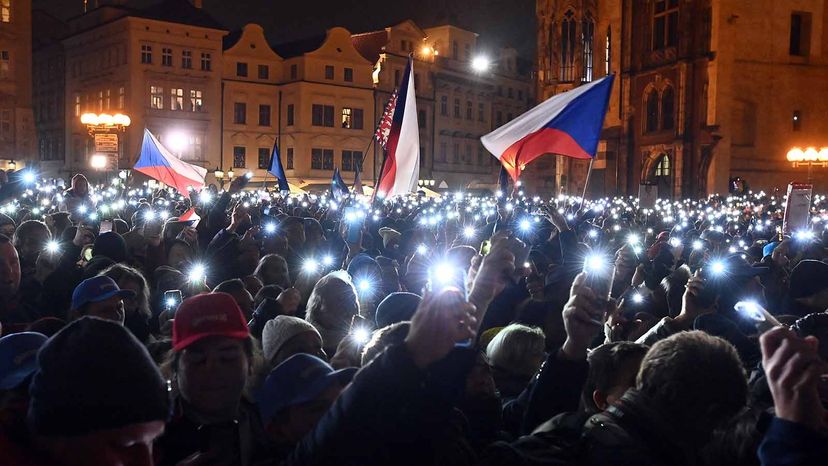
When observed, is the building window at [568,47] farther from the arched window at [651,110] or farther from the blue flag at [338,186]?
the blue flag at [338,186]

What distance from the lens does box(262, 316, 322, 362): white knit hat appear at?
154 inches

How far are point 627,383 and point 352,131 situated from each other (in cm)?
5547

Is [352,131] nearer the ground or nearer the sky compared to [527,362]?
nearer the sky

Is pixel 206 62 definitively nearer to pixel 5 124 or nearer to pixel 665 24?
pixel 5 124

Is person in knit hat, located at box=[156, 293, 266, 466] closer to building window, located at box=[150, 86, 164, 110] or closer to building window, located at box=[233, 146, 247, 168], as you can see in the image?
building window, located at box=[150, 86, 164, 110]

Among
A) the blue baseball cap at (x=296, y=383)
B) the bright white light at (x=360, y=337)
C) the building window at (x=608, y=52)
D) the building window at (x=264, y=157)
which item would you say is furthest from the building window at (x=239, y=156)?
the blue baseball cap at (x=296, y=383)

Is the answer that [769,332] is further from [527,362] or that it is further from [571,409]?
[527,362]

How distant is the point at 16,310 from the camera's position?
18.2ft

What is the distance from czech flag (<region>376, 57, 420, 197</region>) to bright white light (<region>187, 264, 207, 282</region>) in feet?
9.17

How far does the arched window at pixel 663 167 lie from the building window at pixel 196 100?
106 ft

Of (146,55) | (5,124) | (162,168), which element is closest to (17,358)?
(162,168)

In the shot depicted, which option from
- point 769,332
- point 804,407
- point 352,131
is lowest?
point 804,407

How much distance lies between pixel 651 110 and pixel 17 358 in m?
41.2

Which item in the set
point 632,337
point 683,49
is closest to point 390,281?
point 632,337
